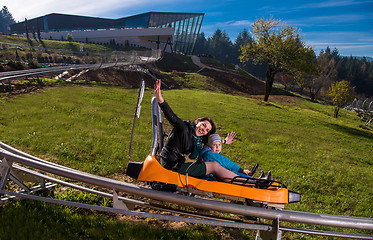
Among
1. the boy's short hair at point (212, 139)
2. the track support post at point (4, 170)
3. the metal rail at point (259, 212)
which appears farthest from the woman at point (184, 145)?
the track support post at point (4, 170)

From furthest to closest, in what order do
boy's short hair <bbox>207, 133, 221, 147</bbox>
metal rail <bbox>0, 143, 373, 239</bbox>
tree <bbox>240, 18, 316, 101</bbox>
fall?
tree <bbox>240, 18, 316, 101</bbox>
boy's short hair <bbox>207, 133, 221, 147</bbox>
metal rail <bbox>0, 143, 373, 239</bbox>

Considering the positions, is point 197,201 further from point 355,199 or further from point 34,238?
point 355,199

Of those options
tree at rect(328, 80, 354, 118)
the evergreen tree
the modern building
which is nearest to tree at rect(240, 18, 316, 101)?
tree at rect(328, 80, 354, 118)

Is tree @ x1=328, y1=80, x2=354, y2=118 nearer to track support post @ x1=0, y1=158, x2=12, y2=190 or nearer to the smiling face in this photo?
the smiling face

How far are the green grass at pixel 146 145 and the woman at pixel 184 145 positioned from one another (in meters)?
1.26

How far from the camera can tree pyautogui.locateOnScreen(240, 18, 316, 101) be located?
84.5 feet

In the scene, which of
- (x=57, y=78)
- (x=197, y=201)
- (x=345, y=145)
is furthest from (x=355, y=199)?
(x=57, y=78)

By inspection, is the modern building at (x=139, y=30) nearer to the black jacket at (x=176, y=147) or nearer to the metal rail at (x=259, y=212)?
the black jacket at (x=176, y=147)

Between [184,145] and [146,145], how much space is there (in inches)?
195

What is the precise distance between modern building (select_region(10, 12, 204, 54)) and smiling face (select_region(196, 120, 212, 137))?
67602mm

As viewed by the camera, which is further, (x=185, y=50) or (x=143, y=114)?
(x=185, y=50)

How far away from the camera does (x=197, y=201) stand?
3.16 meters

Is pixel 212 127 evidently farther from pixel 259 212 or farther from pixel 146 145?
pixel 146 145

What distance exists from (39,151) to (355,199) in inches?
378
